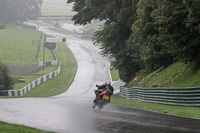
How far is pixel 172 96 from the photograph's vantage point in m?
19.4

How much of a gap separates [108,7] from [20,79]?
28936 mm

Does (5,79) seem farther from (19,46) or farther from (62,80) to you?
(19,46)

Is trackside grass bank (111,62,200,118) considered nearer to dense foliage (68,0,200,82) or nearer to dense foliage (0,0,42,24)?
dense foliage (68,0,200,82)

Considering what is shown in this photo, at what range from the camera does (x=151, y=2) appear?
2334 centimetres

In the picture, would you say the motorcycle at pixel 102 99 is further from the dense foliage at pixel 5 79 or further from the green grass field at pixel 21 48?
the green grass field at pixel 21 48

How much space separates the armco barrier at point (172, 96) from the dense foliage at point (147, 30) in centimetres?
246

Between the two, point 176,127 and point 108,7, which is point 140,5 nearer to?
point 108,7

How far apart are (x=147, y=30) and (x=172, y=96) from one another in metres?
8.25

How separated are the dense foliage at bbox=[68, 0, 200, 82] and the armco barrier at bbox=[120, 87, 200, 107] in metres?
2.46

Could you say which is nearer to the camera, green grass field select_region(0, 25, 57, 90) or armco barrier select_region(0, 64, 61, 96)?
armco barrier select_region(0, 64, 61, 96)

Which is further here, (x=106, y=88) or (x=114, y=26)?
(x=114, y=26)

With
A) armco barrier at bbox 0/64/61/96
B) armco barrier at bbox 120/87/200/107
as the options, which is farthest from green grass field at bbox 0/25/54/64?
armco barrier at bbox 120/87/200/107

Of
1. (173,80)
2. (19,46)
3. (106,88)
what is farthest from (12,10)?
(106,88)

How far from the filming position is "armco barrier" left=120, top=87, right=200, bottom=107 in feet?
56.5
